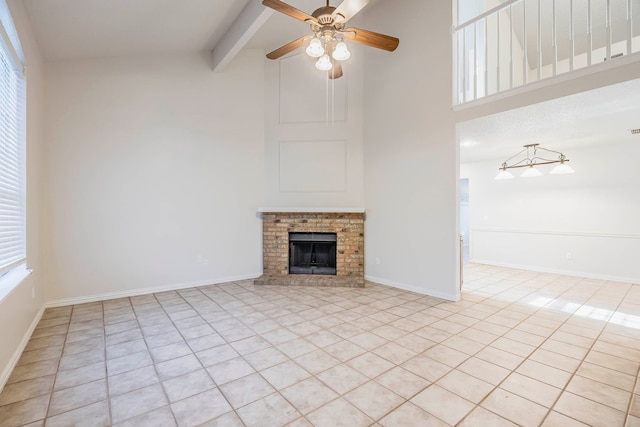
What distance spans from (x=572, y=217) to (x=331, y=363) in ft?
18.2

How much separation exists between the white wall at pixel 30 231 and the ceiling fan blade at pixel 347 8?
2.62 metres

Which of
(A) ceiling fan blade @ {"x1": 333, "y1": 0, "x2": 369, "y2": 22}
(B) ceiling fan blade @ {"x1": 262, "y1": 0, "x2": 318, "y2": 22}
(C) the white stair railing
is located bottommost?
(A) ceiling fan blade @ {"x1": 333, "y1": 0, "x2": 369, "y2": 22}

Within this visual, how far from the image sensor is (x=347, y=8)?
2447mm

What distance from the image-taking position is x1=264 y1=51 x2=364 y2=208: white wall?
5020 millimetres

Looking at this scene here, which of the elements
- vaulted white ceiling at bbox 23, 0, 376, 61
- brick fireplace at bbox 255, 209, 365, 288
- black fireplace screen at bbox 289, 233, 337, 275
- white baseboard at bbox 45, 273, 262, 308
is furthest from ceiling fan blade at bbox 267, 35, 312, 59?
white baseboard at bbox 45, 273, 262, 308

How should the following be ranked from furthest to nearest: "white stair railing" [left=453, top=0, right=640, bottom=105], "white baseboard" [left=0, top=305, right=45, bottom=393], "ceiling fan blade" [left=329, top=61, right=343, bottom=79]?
"white stair railing" [left=453, top=0, right=640, bottom=105] → "ceiling fan blade" [left=329, top=61, right=343, bottom=79] → "white baseboard" [left=0, top=305, right=45, bottom=393]

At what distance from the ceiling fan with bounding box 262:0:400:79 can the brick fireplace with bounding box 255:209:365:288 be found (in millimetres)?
2537

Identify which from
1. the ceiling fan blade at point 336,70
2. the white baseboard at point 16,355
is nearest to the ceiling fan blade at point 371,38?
the ceiling fan blade at point 336,70

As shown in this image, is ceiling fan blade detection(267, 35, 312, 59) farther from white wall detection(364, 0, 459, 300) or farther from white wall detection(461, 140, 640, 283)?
white wall detection(461, 140, 640, 283)

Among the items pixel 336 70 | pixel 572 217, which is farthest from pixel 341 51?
pixel 572 217

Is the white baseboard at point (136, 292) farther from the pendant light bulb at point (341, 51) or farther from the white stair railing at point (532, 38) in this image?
the white stair railing at point (532, 38)

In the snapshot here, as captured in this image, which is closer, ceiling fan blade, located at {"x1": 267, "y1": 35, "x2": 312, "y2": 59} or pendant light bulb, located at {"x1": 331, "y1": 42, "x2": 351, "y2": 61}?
pendant light bulb, located at {"x1": 331, "y1": 42, "x2": 351, "y2": 61}

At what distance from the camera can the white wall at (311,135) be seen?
5.02 meters

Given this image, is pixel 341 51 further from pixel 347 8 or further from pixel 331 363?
pixel 331 363
